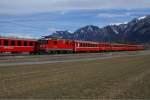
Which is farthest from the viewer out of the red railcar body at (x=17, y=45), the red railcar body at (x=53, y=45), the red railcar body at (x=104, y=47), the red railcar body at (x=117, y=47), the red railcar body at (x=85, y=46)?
the red railcar body at (x=117, y=47)

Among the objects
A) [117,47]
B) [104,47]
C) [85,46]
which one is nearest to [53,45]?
[85,46]

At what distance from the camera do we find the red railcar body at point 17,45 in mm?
52013

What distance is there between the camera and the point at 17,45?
55.5m

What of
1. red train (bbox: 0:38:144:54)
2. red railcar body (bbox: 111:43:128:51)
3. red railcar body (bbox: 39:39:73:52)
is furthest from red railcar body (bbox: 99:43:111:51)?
red railcar body (bbox: 39:39:73:52)

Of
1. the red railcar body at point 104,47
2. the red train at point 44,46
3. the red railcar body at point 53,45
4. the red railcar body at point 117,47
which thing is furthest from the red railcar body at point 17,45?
the red railcar body at point 117,47

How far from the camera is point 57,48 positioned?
6612 centimetres

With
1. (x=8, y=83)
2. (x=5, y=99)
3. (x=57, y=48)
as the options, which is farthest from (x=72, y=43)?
(x=5, y=99)

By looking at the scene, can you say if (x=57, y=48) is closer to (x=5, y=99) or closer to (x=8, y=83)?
(x=8, y=83)

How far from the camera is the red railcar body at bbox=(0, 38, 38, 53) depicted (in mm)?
52013

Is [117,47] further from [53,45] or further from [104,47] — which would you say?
[53,45]

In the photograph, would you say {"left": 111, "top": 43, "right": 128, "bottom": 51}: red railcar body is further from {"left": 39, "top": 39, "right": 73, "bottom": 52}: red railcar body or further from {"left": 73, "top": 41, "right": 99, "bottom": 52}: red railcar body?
{"left": 39, "top": 39, "right": 73, "bottom": 52}: red railcar body

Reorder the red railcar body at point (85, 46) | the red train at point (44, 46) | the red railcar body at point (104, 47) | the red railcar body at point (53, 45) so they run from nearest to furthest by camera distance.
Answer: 1. the red train at point (44, 46)
2. the red railcar body at point (53, 45)
3. the red railcar body at point (85, 46)
4. the red railcar body at point (104, 47)

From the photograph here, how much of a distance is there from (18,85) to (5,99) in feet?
12.7

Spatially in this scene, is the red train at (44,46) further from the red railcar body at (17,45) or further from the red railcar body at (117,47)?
the red railcar body at (117,47)
